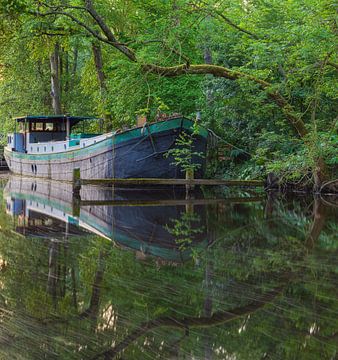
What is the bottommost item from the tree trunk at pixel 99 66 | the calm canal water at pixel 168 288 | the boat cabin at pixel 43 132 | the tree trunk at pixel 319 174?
the calm canal water at pixel 168 288

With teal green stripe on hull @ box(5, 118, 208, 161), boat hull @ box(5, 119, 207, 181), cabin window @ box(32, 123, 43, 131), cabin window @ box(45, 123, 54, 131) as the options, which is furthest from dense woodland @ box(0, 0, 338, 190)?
cabin window @ box(32, 123, 43, 131)

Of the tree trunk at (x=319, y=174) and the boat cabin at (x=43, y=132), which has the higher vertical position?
the boat cabin at (x=43, y=132)

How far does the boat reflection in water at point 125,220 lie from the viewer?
770cm

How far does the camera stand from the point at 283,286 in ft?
16.9

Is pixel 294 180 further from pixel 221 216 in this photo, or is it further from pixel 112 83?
pixel 112 83

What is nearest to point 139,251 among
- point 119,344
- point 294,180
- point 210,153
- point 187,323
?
point 187,323

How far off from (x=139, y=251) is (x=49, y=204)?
6704mm

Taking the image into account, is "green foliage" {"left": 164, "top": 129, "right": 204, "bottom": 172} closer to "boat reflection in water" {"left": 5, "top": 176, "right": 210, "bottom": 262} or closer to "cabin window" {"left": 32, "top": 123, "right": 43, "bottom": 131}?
"boat reflection in water" {"left": 5, "top": 176, "right": 210, "bottom": 262}

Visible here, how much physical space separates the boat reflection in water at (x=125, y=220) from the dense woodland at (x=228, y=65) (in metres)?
2.63

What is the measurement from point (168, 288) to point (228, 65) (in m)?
15.4

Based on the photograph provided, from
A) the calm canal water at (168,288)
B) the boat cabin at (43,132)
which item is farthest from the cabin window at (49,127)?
the calm canal water at (168,288)

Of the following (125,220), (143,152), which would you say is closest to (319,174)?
(143,152)

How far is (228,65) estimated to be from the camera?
19.3 metres

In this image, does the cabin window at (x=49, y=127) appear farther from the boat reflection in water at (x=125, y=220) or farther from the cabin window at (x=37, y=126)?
the boat reflection in water at (x=125, y=220)
